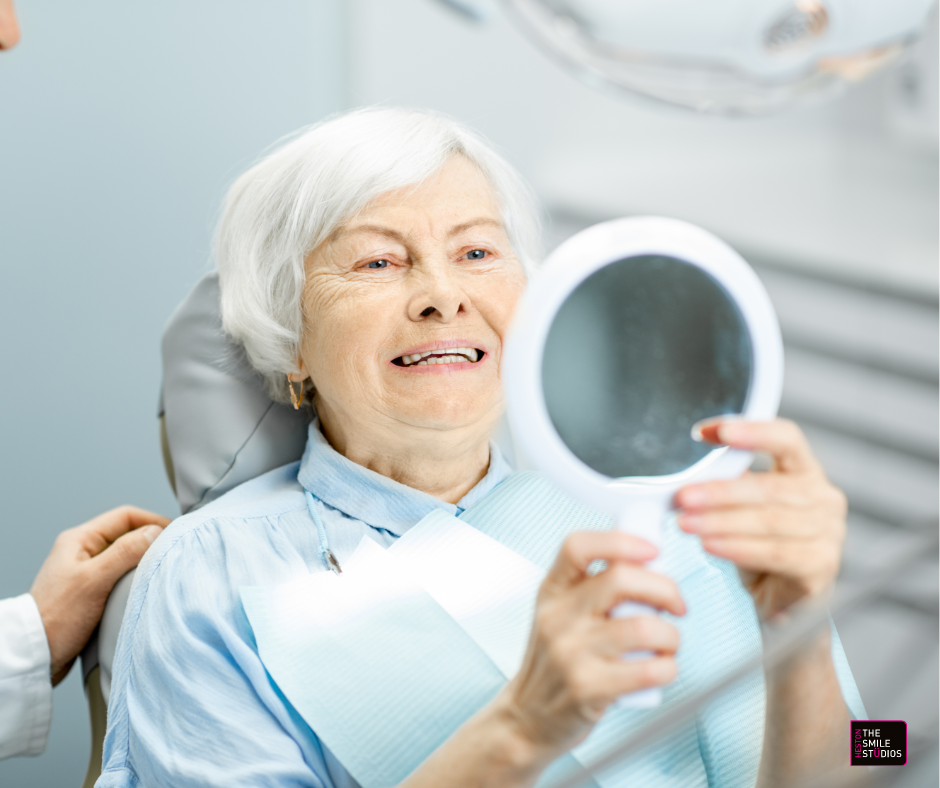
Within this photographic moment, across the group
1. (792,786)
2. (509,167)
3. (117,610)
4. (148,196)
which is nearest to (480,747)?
(792,786)

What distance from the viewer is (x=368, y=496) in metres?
1.13

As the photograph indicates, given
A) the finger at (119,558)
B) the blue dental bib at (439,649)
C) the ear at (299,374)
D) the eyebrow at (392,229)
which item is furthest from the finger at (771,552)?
the finger at (119,558)

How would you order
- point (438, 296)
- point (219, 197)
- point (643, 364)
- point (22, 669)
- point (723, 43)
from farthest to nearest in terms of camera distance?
point (219, 197) → point (22, 669) → point (438, 296) → point (643, 364) → point (723, 43)

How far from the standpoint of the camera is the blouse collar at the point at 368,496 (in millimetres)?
1121

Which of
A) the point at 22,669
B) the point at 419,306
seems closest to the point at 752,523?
the point at 419,306

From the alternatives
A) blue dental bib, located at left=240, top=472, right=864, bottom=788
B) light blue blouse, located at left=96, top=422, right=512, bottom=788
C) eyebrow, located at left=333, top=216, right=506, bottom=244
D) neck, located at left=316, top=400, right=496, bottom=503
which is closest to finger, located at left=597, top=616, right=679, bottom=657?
blue dental bib, located at left=240, top=472, right=864, bottom=788

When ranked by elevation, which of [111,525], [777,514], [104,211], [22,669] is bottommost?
[22,669]

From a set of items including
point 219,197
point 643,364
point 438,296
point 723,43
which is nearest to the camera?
point 723,43

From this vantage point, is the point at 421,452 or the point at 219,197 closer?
the point at 421,452

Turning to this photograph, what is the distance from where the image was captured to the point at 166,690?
96 cm

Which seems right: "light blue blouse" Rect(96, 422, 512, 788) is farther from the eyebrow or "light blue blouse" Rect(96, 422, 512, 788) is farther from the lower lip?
the eyebrow

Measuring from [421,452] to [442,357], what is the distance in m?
0.13

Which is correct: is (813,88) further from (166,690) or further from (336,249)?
(166,690)

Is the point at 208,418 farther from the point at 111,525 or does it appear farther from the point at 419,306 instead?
the point at 419,306
